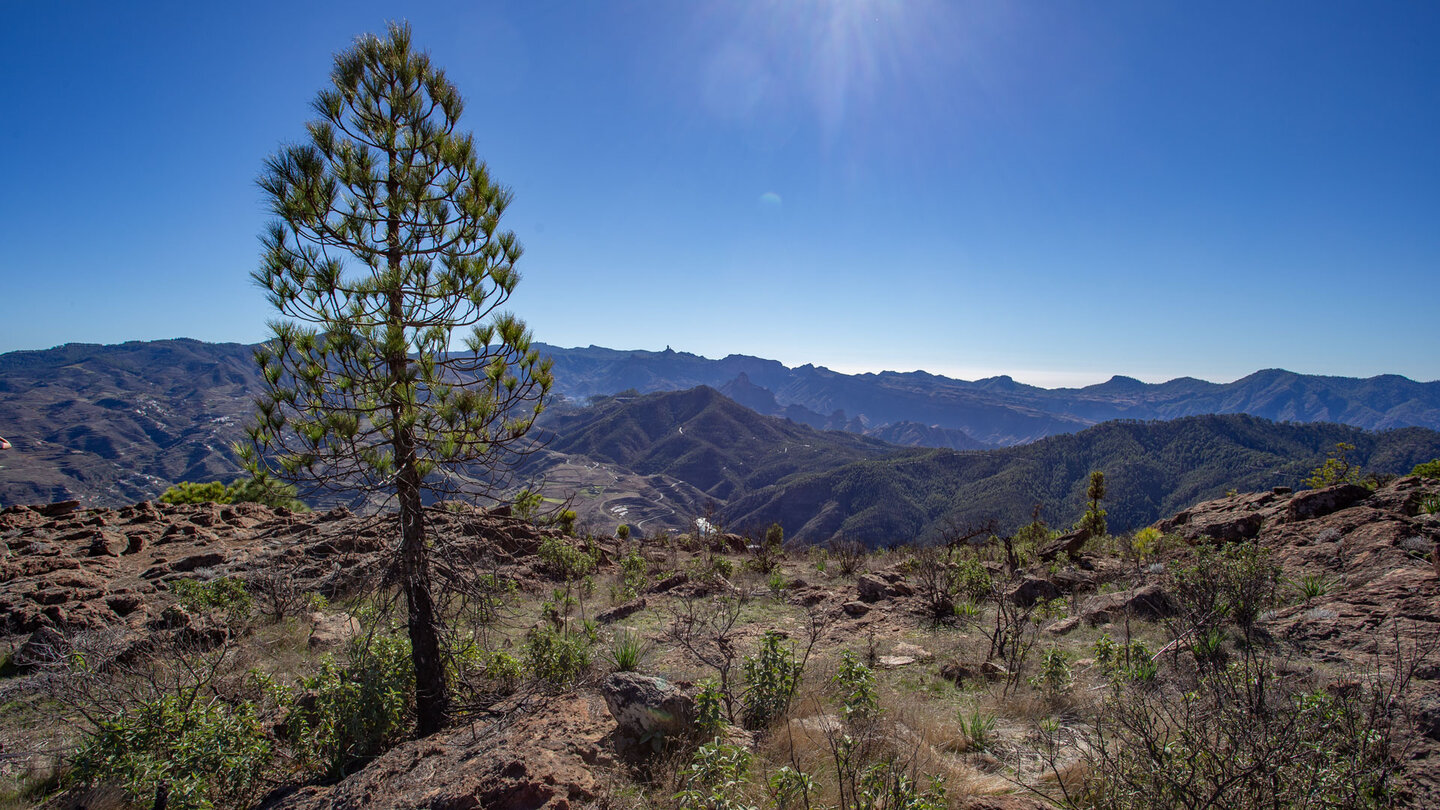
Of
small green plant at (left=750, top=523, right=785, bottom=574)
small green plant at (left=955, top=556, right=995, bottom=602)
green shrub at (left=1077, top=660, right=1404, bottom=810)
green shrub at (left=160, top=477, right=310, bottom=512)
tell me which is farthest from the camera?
green shrub at (left=160, top=477, right=310, bottom=512)

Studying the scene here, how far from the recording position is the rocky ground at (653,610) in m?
4.16

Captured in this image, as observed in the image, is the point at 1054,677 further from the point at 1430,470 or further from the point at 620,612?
the point at 1430,470

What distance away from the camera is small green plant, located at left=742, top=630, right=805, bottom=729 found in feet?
17.8

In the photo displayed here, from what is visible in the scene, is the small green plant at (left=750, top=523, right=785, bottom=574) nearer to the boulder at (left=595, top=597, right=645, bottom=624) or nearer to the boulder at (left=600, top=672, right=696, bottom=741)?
the boulder at (left=595, top=597, right=645, bottom=624)

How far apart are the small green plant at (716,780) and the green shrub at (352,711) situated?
9.69ft

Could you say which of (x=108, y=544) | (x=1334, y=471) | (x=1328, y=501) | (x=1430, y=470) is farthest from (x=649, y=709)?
(x=1334, y=471)

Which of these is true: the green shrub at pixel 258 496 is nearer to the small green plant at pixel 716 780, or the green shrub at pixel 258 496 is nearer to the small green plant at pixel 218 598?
the small green plant at pixel 218 598

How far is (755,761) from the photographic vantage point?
4531mm

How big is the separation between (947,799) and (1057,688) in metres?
3.11

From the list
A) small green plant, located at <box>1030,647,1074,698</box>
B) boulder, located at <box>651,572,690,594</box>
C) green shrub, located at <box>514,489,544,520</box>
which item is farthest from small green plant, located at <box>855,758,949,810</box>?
boulder, located at <box>651,572,690,594</box>

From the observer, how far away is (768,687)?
216 inches

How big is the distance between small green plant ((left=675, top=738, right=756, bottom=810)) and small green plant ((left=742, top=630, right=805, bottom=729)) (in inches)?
54.5

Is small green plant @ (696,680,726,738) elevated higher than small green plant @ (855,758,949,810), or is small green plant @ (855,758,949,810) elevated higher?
small green plant @ (855,758,949,810)

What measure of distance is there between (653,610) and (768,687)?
585 cm
